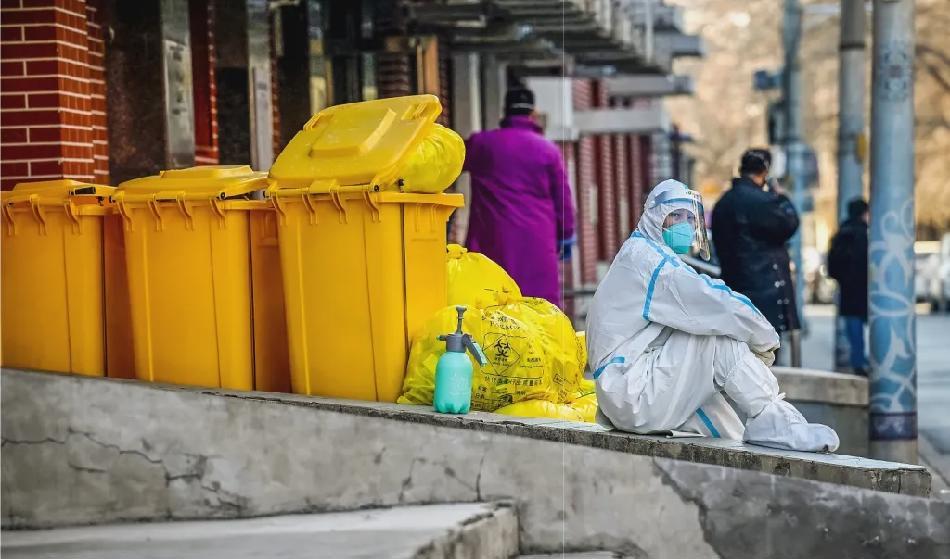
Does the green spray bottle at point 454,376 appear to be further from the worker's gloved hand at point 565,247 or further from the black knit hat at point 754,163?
the black knit hat at point 754,163

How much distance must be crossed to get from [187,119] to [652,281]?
15.7 feet

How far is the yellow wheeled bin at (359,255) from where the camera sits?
24.1 ft

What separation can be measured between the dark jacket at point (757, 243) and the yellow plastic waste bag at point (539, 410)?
133 inches

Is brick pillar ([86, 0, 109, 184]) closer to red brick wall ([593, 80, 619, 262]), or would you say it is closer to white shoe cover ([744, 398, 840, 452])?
white shoe cover ([744, 398, 840, 452])

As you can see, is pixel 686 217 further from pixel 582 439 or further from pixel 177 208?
pixel 177 208

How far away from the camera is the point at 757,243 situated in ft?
35.1

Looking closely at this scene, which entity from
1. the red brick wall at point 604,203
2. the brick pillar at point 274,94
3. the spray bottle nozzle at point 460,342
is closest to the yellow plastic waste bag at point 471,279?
the spray bottle nozzle at point 460,342

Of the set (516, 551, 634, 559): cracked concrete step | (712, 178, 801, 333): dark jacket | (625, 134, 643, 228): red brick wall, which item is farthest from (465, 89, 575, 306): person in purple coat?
(625, 134, 643, 228): red brick wall

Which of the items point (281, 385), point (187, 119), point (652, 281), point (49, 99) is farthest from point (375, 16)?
point (652, 281)

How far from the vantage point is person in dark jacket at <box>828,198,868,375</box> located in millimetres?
14688

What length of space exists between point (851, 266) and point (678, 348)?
8372 millimetres

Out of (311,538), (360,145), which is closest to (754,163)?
(360,145)

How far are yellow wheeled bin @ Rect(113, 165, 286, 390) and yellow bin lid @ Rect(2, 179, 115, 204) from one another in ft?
0.38

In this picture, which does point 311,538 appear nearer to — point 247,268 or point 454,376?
point 454,376
